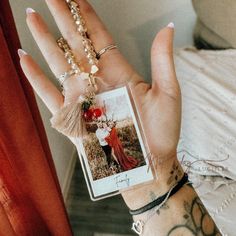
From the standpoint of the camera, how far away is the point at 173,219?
80cm

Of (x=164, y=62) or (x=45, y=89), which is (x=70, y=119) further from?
(x=164, y=62)

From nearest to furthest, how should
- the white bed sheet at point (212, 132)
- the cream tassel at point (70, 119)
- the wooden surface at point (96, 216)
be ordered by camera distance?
the cream tassel at point (70, 119) → the white bed sheet at point (212, 132) → the wooden surface at point (96, 216)

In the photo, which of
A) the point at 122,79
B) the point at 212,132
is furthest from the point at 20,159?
the point at 212,132

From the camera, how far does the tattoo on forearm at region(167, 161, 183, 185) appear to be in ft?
2.67

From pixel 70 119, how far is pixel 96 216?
0.85 meters

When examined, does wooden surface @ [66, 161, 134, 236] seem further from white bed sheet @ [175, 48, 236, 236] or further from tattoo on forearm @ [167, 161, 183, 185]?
tattoo on forearm @ [167, 161, 183, 185]

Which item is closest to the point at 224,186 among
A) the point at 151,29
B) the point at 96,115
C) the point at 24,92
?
the point at 96,115

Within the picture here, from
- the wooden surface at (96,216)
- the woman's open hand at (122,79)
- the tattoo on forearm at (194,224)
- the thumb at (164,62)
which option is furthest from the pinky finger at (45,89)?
the wooden surface at (96,216)

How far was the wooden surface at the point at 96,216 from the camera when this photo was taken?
4.71 feet

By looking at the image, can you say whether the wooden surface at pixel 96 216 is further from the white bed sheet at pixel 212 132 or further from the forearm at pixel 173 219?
the forearm at pixel 173 219

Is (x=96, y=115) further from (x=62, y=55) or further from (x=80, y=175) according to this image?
(x=80, y=175)

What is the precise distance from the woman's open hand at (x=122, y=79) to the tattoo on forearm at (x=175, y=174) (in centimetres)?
1

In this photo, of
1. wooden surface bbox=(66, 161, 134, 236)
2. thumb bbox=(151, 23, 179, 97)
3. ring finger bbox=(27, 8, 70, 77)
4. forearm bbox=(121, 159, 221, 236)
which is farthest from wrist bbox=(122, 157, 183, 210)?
wooden surface bbox=(66, 161, 134, 236)

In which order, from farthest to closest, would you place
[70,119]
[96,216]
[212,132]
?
[96,216] → [212,132] → [70,119]
